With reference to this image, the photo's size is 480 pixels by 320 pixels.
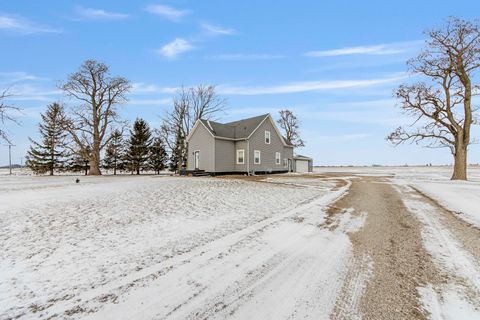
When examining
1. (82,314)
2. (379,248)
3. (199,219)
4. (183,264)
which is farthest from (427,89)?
(82,314)

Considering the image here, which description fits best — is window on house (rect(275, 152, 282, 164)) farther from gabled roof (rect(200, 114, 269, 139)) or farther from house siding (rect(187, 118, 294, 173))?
gabled roof (rect(200, 114, 269, 139))

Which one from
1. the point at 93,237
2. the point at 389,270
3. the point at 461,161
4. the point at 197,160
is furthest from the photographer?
the point at 197,160

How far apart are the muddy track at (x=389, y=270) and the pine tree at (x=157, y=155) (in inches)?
1428

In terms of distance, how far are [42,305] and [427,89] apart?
26.2 metres

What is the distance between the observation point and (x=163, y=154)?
3925 cm

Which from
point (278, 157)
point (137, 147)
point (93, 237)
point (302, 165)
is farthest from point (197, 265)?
point (302, 165)

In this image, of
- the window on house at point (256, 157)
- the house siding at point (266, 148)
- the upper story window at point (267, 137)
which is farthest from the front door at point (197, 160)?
the upper story window at point (267, 137)

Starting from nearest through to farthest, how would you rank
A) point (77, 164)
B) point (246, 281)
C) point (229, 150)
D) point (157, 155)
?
1. point (246, 281)
2. point (229, 150)
3. point (77, 164)
4. point (157, 155)

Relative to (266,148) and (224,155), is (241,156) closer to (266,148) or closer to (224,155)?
(224,155)

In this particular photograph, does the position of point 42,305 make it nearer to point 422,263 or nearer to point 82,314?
point 82,314

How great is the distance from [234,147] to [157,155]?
17757mm

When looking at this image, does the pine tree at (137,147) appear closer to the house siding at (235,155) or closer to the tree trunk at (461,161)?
the house siding at (235,155)

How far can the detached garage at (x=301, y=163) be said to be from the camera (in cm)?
3757

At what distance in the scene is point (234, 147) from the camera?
26.7 metres
